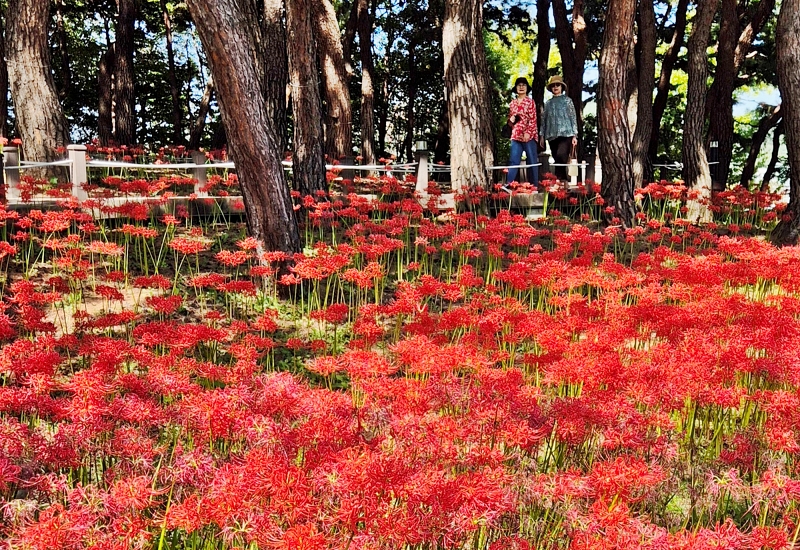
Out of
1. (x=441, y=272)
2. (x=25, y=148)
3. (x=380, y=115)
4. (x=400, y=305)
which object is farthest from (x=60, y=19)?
(x=400, y=305)

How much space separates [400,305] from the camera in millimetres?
4695

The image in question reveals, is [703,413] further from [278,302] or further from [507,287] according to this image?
[278,302]

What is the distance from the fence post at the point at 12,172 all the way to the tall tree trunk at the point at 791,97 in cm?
893

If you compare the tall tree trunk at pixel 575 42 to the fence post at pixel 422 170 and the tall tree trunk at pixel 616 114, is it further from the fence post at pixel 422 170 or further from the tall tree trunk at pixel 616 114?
the fence post at pixel 422 170

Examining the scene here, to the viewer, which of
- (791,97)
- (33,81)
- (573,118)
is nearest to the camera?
(791,97)

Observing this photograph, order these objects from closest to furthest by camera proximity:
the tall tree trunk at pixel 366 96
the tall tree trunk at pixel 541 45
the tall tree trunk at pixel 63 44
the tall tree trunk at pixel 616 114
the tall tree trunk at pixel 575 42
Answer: the tall tree trunk at pixel 616 114 → the tall tree trunk at pixel 366 96 → the tall tree trunk at pixel 575 42 → the tall tree trunk at pixel 541 45 → the tall tree trunk at pixel 63 44

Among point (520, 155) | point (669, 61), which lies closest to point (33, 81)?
point (520, 155)

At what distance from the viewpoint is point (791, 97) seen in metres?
8.57

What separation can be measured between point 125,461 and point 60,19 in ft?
64.3

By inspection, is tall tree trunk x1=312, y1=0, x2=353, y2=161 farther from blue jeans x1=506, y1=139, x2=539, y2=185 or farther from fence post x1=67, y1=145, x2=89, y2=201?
fence post x1=67, y1=145, x2=89, y2=201

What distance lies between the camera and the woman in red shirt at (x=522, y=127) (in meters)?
10.1

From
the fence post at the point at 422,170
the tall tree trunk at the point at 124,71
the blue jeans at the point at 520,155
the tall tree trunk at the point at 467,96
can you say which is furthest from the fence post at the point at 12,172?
the tall tree trunk at the point at 124,71

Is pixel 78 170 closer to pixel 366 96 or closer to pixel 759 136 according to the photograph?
pixel 366 96

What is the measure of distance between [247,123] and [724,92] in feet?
35.1
